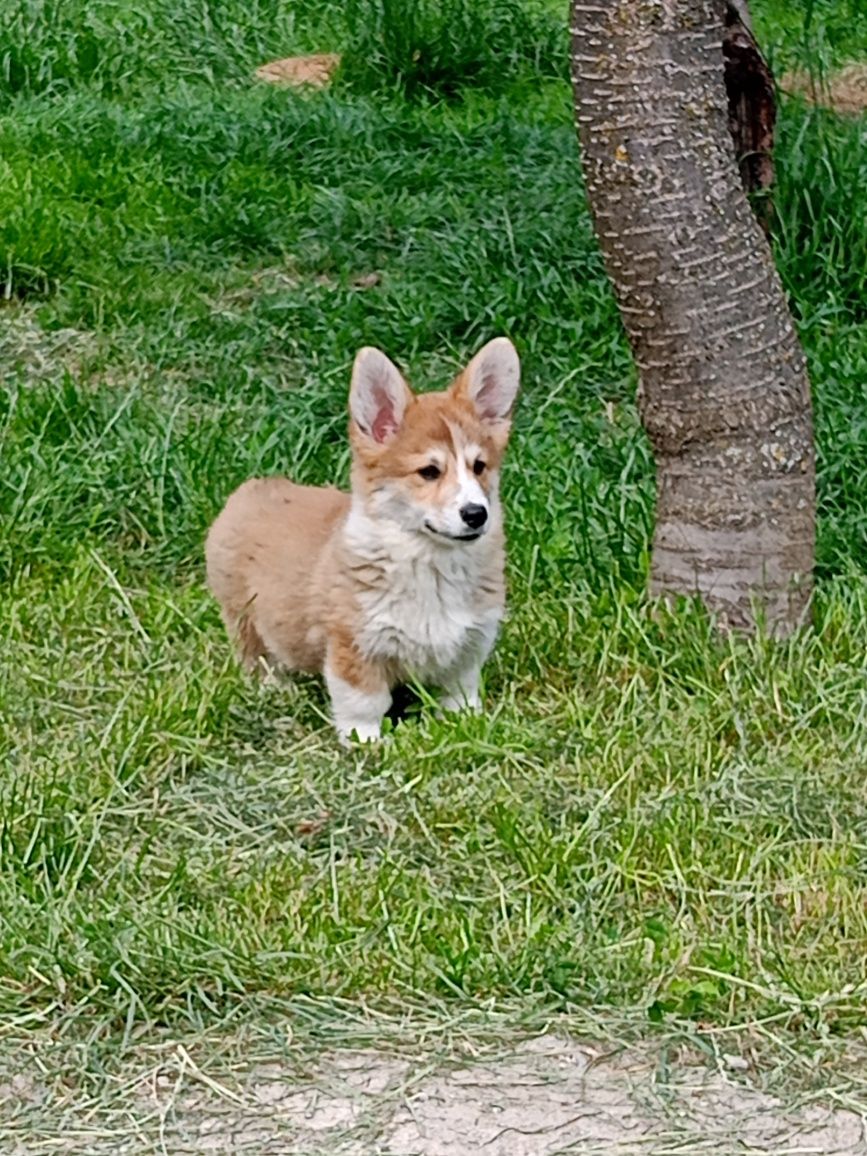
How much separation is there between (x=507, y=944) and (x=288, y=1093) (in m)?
0.61

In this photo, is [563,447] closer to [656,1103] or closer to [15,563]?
[15,563]

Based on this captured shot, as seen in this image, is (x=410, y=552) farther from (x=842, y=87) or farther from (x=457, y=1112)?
(x=842, y=87)

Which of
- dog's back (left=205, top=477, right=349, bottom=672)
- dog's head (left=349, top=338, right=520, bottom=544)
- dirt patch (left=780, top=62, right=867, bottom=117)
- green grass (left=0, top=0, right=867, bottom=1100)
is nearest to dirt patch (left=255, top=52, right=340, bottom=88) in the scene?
green grass (left=0, top=0, right=867, bottom=1100)

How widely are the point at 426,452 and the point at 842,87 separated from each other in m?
6.48

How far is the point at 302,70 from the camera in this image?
11.3 m

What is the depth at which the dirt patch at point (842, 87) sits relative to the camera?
1012cm

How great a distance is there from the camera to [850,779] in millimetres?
4750

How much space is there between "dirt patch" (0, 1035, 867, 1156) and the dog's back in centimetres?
168

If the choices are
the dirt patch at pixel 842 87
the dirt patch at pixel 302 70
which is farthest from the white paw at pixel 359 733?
the dirt patch at pixel 302 70

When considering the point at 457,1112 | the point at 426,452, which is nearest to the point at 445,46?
the point at 426,452

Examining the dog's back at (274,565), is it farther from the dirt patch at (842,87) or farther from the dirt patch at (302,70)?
the dirt patch at (302,70)

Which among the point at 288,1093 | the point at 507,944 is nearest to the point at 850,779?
the point at 507,944

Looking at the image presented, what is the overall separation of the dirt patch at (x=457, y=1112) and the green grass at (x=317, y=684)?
178 mm

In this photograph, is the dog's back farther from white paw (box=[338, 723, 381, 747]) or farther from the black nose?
the black nose
